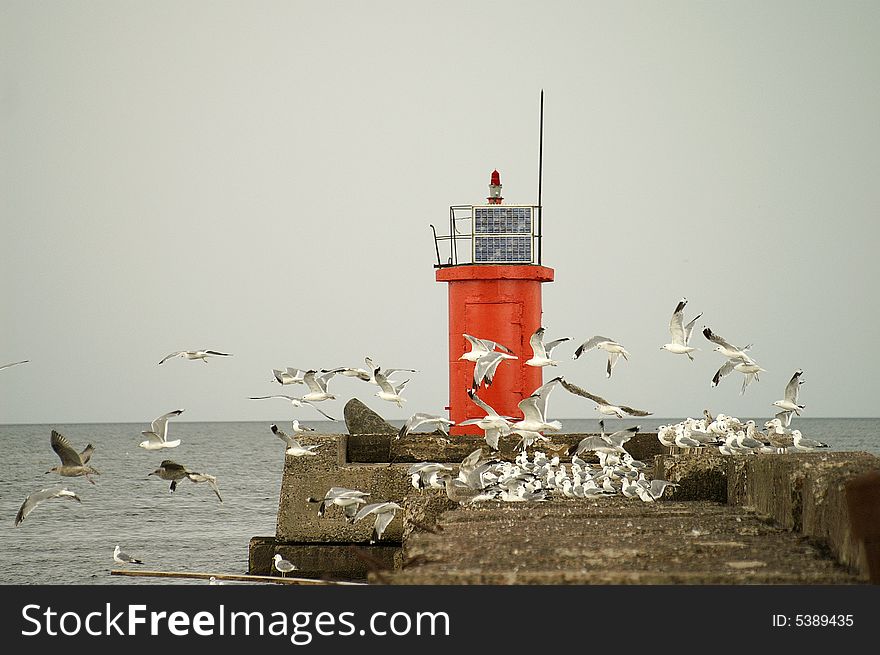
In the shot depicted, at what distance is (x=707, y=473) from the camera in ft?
28.9

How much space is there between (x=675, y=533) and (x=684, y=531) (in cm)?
9

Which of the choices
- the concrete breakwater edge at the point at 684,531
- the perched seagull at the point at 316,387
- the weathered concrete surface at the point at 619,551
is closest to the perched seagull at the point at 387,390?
the perched seagull at the point at 316,387

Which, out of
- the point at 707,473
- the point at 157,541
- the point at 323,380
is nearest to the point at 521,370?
the point at 323,380

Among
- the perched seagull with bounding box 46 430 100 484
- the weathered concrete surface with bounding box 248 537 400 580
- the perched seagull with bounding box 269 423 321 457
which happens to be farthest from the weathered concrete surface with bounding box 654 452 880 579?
the perched seagull with bounding box 46 430 100 484

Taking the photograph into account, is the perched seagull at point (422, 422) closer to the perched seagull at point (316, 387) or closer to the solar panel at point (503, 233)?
the perched seagull at point (316, 387)

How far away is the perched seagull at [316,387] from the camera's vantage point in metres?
12.8

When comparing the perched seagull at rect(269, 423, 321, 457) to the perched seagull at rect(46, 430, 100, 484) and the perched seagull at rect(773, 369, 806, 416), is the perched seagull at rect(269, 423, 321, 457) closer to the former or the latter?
the perched seagull at rect(46, 430, 100, 484)

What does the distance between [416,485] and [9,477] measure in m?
48.1

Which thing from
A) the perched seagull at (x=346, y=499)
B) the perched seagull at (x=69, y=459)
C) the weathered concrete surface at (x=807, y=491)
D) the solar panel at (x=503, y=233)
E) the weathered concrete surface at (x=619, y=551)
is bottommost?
the perched seagull at (x=346, y=499)

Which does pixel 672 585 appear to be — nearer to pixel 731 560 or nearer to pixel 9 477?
pixel 731 560

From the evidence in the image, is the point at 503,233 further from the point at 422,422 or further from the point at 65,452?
the point at 65,452

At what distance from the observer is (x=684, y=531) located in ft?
21.8

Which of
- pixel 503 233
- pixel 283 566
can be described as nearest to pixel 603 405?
pixel 283 566

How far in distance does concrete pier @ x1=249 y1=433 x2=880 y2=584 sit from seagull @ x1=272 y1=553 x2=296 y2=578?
835 mm
